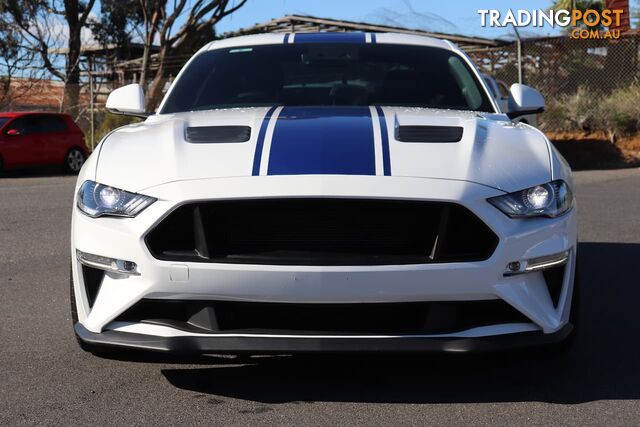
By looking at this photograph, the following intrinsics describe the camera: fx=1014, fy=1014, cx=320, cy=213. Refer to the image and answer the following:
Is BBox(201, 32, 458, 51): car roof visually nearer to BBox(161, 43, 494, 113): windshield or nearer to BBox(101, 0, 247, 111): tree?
BBox(161, 43, 494, 113): windshield

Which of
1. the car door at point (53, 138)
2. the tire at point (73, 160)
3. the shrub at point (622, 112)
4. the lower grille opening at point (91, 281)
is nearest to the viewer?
the lower grille opening at point (91, 281)

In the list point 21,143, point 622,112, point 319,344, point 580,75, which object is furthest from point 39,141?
point 319,344

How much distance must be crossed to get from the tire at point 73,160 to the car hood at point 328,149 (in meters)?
16.9

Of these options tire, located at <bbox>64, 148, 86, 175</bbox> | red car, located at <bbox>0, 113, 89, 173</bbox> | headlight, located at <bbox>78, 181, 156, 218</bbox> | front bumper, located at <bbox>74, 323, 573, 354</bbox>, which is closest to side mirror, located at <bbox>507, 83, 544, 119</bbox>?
front bumper, located at <bbox>74, 323, 573, 354</bbox>

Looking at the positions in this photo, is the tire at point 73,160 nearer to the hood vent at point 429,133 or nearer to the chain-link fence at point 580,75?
the chain-link fence at point 580,75

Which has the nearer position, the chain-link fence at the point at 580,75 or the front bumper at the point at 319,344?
the front bumper at the point at 319,344

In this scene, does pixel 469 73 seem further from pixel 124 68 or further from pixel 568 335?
pixel 124 68

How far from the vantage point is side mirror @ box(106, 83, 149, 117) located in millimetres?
5699

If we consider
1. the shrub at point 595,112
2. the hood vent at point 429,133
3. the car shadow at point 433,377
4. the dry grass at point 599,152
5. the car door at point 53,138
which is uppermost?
the hood vent at point 429,133

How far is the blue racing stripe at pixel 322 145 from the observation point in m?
4.00

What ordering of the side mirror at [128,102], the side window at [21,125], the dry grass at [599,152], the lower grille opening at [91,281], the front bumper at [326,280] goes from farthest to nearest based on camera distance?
the side window at [21,125], the dry grass at [599,152], the side mirror at [128,102], the lower grille opening at [91,281], the front bumper at [326,280]

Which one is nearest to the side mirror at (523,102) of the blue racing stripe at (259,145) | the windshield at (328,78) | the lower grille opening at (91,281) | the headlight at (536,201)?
the windshield at (328,78)

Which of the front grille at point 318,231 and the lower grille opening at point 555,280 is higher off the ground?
the front grille at point 318,231

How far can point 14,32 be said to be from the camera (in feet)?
107
